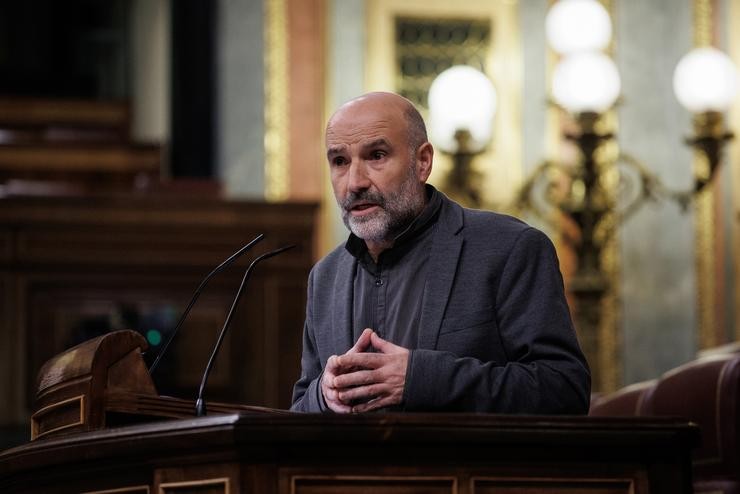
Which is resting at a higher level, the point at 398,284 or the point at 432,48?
the point at 432,48

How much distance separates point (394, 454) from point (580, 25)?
4.23 m

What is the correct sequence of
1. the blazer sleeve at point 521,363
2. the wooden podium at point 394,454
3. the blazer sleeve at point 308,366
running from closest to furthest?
the wooden podium at point 394,454 < the blazer sleeve at point 521,363 < the blazer sleeve at point 308,366

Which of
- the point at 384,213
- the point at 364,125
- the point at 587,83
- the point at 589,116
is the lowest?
the point at 384,213

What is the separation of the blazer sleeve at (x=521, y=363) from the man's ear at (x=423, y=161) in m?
0.23

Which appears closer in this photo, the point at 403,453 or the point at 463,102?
the point at 403,453

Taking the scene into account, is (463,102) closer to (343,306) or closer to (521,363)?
(343,306)

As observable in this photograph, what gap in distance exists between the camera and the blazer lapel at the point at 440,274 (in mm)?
2832

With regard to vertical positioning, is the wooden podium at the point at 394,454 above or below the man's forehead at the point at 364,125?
below

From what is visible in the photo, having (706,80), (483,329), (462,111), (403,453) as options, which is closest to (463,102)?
(462,111)

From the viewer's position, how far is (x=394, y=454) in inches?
89.3

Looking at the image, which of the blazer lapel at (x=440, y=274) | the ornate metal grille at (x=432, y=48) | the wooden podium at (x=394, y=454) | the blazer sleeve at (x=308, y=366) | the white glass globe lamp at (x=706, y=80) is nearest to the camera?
the wooden podium at (x=394, y=454)

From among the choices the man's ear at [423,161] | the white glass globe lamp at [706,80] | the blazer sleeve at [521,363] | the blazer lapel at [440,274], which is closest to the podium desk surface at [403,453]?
the blazer sleeve at [521,363]

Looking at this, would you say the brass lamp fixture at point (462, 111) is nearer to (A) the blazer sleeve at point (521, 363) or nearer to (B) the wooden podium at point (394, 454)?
(A) the blazer sleeve at point (521, 363)

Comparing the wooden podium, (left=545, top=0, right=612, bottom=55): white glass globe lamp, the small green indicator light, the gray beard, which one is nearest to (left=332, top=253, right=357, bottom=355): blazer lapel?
the gray beard
